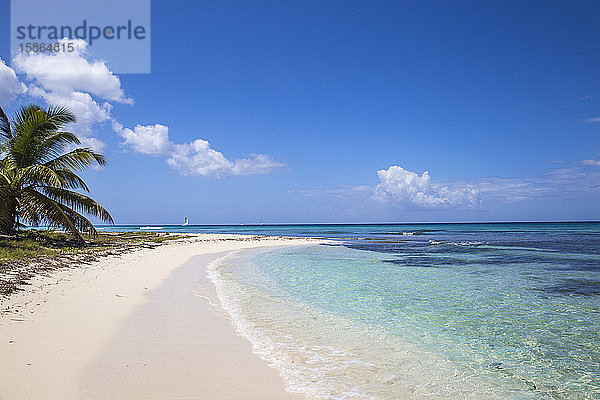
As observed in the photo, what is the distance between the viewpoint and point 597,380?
18.0ft

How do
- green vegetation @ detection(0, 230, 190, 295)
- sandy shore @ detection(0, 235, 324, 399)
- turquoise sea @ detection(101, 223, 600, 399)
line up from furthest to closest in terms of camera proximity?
green vegetation @ detection(0, 230, 190, 295)
turquoise sea @ detection(101, 223, 600, 399)
sandy shore @ detection(0, 235, 324, 399)

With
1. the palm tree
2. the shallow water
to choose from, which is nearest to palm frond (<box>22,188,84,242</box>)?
the palm tree

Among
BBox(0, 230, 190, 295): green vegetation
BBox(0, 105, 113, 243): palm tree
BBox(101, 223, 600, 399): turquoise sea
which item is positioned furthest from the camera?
BBox(0, 105, 113, 243): palm tree

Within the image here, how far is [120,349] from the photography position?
607cm

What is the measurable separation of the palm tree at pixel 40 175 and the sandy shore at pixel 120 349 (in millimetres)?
11516

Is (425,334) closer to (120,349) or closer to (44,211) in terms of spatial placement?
(120,349)

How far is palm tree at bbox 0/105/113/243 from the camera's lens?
19328 mm

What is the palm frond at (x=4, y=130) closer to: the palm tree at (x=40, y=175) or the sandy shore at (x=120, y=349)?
the palm tree at (x=40, y=175)

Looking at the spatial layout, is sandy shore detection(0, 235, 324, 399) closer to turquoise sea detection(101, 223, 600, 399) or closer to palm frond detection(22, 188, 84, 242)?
turquoise sea detection(101, 223, 600, 399)

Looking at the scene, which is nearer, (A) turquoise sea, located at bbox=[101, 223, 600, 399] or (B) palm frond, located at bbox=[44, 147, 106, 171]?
(A) turquoise sea, located at bbox=[101, 223, 600, 399]

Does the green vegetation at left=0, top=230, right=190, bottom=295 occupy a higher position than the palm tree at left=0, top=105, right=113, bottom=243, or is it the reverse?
the palm tree at left=0, top=105, right=113, bottom=243

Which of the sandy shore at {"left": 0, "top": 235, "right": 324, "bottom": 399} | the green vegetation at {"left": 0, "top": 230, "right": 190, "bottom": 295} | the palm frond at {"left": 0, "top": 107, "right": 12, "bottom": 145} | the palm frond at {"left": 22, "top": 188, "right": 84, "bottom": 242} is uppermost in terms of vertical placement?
the palm frond at {"left": 0, "top": 107, "right": 12, "bottom": 145}

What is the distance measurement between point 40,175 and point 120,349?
684 inches

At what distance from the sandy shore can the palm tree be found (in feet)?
37.8
